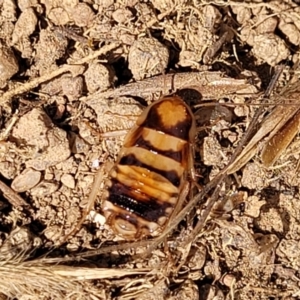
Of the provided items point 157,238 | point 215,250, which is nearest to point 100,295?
point 157,238

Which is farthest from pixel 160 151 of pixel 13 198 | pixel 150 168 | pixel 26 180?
pixel 13 198

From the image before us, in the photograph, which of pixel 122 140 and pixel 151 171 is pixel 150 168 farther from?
pixel 122 140

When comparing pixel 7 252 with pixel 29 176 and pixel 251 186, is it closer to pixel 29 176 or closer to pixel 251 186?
pixel 29 176

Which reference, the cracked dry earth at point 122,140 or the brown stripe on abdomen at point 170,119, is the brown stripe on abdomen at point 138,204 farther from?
the brown stripe on abdomen at point 170,119

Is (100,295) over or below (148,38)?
below

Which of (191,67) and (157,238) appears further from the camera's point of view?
(191,67)

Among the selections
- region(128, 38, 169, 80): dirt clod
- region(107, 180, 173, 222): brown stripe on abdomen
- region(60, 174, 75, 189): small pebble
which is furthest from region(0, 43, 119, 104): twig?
region(107, 180, 173, 222): brown stripe on abdomen

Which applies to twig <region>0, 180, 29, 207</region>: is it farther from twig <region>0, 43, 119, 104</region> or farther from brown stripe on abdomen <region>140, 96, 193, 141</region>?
brown stripe on abdomen <region>140, 96, 193, 141</region>

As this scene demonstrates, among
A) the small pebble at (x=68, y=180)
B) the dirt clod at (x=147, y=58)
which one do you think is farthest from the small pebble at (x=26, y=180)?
the dirt clod at (x=147, y=58)
